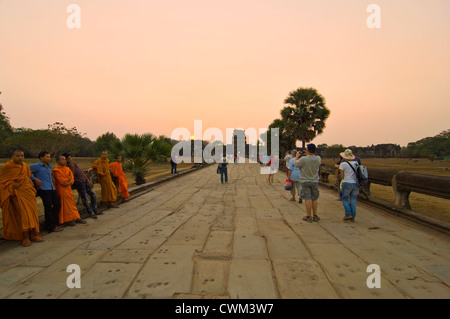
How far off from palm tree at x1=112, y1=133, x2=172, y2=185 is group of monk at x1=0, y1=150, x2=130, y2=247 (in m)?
5.98

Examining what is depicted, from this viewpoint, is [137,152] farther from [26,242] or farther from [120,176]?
[26,242]

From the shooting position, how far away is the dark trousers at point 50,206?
207 inches

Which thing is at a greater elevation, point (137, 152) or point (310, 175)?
point (137, 152)

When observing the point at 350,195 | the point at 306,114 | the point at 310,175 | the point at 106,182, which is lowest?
the point at 350,195

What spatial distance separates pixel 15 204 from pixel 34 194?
1.02 ft

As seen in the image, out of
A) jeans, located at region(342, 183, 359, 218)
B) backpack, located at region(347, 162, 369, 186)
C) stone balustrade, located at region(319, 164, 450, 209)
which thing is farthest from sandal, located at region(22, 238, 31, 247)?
stone balustrade, located at region(319, 164, 450, 209)

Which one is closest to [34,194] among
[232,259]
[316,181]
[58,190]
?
[58,190]

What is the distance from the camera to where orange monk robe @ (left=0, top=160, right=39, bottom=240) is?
4531 mm

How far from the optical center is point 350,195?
5.93 m

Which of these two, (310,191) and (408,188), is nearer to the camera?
(310,191)

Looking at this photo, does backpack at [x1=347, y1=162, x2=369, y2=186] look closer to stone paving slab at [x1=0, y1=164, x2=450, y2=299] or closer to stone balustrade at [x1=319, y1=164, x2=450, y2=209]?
stone paving slab at [x1=0, y1=164, x2=450, y2=299]

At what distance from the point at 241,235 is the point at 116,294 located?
2.58m

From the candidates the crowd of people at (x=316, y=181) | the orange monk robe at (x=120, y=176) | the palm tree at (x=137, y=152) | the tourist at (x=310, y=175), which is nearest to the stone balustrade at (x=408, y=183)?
the crowd of people at (x=316, y=181)

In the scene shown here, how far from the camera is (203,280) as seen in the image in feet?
10.1
